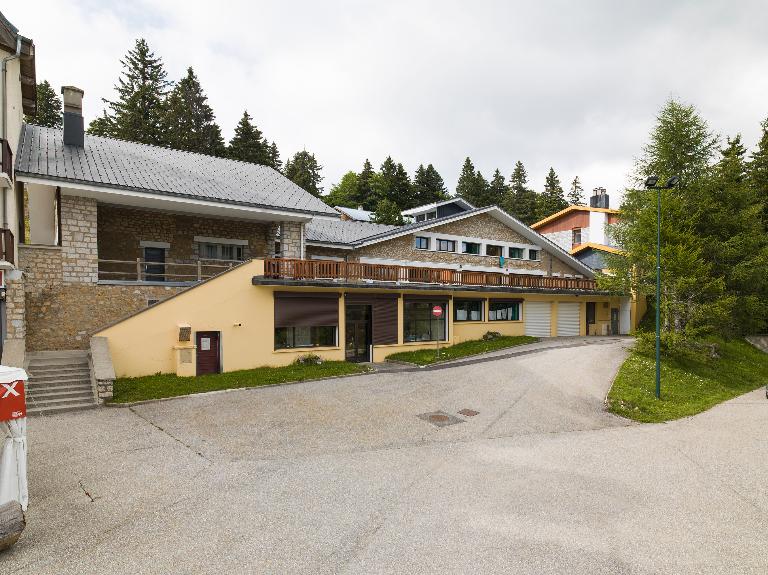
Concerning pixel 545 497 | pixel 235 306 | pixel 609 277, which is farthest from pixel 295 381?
pixel 609 277

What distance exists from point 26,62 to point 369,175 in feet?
188

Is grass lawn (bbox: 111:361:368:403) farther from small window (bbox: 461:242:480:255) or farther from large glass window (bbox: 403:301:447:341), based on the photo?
small window (bbox: 461:242:480:255)

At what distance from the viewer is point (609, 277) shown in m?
28.5

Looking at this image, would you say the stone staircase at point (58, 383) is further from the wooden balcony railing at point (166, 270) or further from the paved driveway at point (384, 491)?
the wooden balcony railing at point (166, 270)

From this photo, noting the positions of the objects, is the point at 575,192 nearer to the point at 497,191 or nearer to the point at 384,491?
the point at 497,191

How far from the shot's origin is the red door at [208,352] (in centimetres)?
1759

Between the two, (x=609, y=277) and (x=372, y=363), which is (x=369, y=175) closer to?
(x=609, y=277)

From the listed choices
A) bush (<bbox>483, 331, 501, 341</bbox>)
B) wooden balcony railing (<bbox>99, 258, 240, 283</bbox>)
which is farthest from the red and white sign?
bush (<bbox>483, 331, 501, 341</bbox>)

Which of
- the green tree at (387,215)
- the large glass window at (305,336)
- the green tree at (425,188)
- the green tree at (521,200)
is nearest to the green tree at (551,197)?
the green tree at (521,200)

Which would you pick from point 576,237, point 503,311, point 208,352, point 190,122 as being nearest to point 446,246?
point 503,311

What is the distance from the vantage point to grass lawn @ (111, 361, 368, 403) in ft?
48.0

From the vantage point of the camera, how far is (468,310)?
26.5 m

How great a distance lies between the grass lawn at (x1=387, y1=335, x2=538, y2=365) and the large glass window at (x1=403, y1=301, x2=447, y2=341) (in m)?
0.75

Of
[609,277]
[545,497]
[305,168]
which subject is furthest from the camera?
[305,168]
